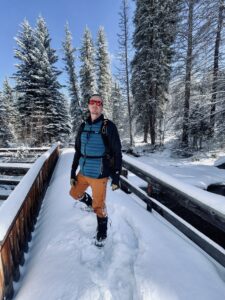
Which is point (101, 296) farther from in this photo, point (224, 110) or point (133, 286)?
point (224, 110)

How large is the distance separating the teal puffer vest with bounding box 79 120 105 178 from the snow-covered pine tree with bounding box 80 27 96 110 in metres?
30.0

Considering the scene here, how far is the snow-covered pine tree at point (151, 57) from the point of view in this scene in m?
22.4

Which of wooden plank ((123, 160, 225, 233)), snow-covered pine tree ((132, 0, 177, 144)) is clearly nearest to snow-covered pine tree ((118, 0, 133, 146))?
snow-covered pine tree ((132, 0, 177, 144))

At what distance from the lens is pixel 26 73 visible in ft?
72.1

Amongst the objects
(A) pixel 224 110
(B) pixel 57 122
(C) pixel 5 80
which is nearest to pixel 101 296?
(A) pixel 224 110

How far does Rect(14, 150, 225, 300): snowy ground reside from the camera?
2574mm

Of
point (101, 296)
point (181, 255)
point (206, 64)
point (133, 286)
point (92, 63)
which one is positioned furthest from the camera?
point (92, 63)

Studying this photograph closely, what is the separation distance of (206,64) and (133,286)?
11.6 metres

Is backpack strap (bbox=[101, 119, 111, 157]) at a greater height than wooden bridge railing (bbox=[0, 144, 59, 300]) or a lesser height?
greater

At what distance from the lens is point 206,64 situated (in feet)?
38.4

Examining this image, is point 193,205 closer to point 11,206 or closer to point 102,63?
point 11,206

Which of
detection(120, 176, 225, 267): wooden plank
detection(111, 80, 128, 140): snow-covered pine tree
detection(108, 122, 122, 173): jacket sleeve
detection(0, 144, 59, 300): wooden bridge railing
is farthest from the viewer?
detection(111, 80, 128, 140): snow-covered pine tree

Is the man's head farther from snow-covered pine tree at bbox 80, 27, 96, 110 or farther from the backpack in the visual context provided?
snow-covered pine tree at bbox 80, 27, 96, 110

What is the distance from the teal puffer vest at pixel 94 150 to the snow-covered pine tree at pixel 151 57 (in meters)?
20.6
